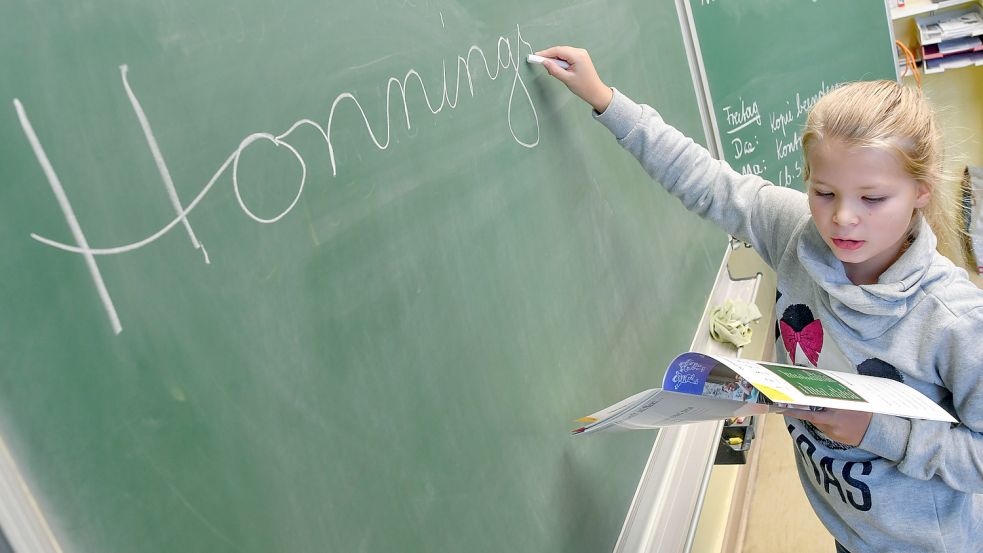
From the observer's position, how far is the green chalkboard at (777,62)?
211cm

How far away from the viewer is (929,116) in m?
1.08

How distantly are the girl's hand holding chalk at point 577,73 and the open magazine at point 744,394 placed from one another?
514 mm

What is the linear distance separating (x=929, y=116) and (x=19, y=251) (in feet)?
3.58

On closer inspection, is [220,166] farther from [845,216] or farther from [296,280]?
[845,216]

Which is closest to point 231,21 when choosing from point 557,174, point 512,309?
point 512,309

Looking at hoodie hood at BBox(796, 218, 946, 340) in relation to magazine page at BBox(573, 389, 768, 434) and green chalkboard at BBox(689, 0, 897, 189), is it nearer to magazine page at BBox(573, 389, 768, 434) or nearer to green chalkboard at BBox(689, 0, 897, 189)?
magazine page at BBox(573, 389, 768, 434)

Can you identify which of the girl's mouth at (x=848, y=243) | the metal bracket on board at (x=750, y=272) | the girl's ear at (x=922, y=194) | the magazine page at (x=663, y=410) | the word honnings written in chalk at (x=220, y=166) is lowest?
the metal bracket on board at (x=750, y=272)

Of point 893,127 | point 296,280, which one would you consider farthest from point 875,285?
point 296,280

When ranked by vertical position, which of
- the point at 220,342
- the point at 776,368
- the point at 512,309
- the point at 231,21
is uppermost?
the point at 231,21

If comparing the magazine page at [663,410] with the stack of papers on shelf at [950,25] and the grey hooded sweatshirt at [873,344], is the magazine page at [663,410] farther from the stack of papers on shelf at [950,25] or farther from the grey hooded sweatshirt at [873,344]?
the stack of papers on shelf at [950,25]

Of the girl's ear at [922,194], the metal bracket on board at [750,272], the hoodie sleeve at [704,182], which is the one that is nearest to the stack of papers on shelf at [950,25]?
the metal bracket on board at [750,272]

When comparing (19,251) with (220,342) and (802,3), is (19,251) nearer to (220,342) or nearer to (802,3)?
(220,342)

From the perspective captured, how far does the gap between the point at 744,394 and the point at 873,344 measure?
12.8 inches

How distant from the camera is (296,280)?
0.72 meters
